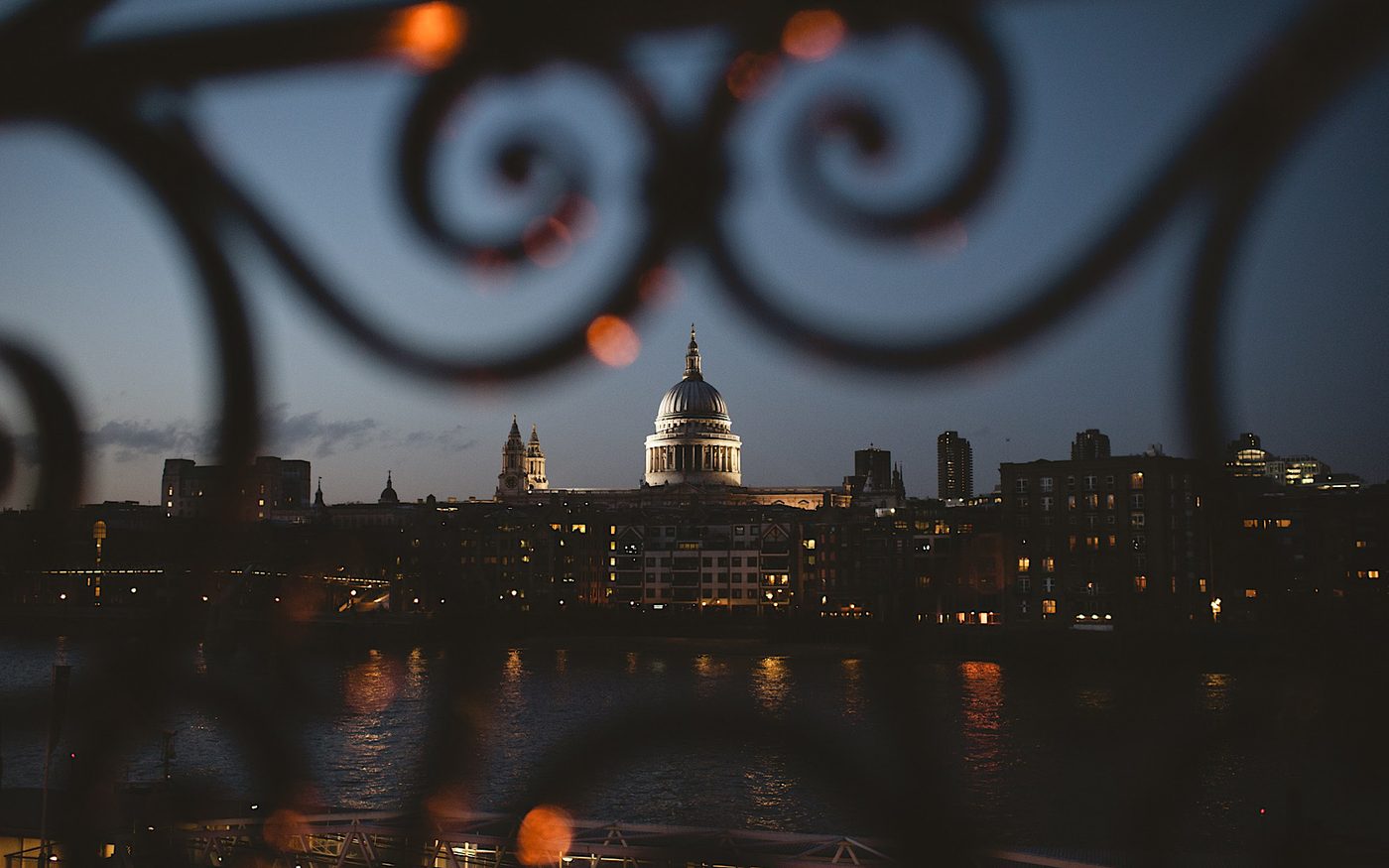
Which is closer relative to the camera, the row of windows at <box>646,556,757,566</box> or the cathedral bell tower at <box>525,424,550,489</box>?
the row of windows at <box>646,556,757,566</box>

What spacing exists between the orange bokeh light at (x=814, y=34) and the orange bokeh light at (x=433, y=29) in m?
0.20

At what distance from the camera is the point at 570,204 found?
2.52 feet

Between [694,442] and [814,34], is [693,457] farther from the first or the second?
[814,34]

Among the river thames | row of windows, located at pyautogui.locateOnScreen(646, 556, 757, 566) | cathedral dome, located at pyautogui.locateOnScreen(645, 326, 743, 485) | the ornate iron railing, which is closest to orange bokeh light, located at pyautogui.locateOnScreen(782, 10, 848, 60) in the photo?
the ornate iron railing

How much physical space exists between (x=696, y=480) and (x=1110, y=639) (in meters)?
32.0

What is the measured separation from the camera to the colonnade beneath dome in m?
58.6

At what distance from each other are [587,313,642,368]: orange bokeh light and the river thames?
0.68ft

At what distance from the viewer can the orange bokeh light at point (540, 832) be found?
31.1 inches

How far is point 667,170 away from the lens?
2.47 feet

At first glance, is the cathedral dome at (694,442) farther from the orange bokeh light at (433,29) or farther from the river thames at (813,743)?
the orange bokeh light at (433,29)

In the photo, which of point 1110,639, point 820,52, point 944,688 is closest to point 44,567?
point 820,52

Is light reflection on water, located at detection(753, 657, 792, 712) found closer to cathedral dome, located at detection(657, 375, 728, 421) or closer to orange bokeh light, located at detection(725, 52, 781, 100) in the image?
orange bokeh light, located at detection(725, 52, 781, 100)

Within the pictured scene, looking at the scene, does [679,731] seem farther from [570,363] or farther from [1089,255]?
[1089,255]

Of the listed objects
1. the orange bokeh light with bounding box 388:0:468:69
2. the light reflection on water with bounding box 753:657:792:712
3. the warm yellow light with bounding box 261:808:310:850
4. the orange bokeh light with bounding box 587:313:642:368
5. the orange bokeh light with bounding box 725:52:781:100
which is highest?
the orange bokeh light with bounding box 388:0:468:69
